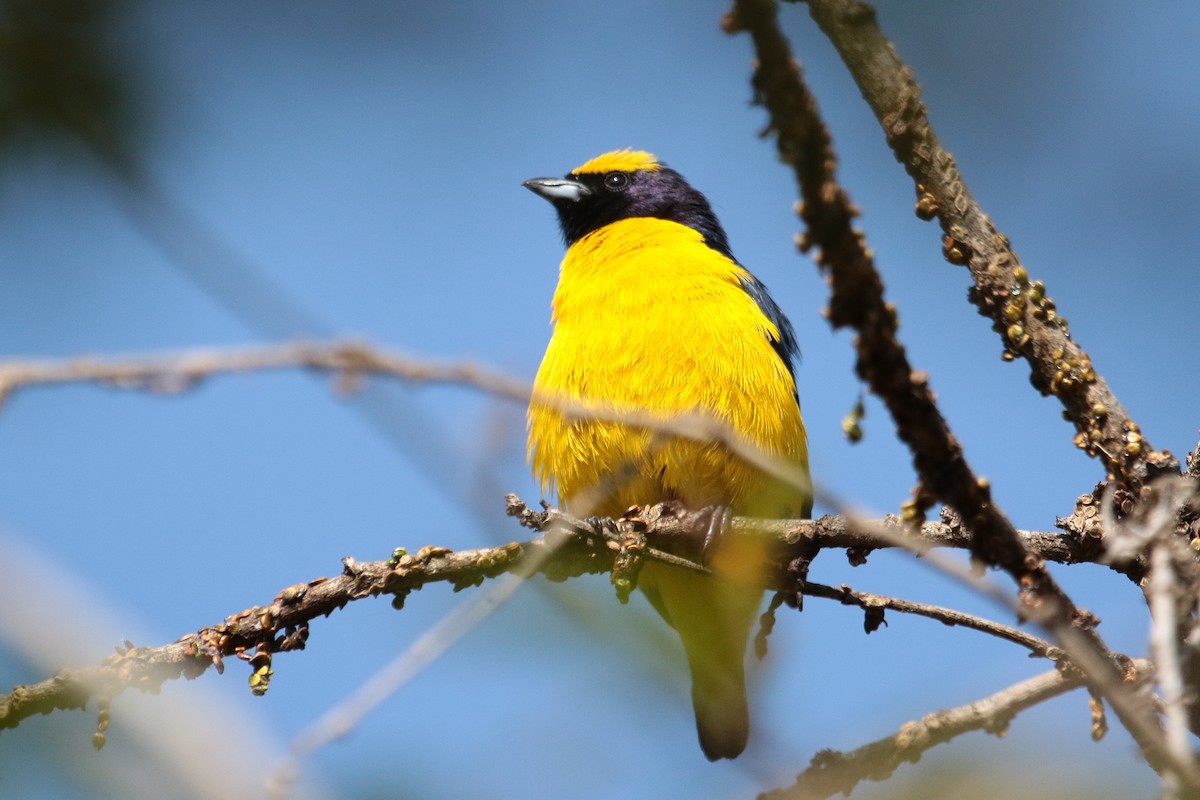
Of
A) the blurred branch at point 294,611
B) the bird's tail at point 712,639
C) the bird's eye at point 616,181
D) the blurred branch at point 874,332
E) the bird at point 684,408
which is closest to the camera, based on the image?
the blurred branch at point 874,332

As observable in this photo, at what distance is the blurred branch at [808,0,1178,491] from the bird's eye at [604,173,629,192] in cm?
371

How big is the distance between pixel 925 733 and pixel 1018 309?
956mm

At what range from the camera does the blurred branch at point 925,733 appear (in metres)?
2.51

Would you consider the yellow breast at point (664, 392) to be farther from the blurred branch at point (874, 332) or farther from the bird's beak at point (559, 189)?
the blurred branch at point (874, 332)

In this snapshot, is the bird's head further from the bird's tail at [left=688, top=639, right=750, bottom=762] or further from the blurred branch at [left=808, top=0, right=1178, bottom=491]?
the blurred branch at [left=808, top=0, right=1178, bottom=491]

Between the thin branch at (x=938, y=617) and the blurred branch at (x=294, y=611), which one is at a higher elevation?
the blurred branch at (x=294, y=611)

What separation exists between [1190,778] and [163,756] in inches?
50.1

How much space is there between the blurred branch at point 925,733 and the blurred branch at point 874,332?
537 millimetres

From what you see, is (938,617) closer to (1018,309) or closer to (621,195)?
(1018,309)

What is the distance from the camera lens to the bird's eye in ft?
20.3

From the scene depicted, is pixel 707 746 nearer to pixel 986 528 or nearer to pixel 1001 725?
pixel 1001 725

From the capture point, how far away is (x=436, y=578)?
3.05m

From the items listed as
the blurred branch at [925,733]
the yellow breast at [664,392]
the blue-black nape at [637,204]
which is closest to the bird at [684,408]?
the yellow breast at [664,392]

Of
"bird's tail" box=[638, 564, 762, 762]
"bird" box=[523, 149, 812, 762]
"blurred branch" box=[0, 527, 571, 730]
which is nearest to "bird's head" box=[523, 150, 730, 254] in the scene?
"bird" box=[523, 149, 812, 762]
